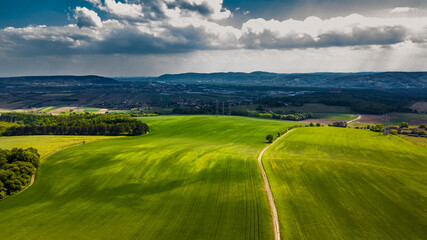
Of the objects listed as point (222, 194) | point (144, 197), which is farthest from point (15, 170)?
point (222, 194)

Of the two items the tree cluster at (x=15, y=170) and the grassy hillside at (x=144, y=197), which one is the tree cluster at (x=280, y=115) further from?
the tree cluster at (x=15, y=170)

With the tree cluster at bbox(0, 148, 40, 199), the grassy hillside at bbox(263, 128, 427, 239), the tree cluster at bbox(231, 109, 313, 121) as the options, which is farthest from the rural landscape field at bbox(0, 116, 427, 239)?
the tree cluster at bbox(231, 109, 313, 121)

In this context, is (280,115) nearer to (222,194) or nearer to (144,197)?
(222,194)

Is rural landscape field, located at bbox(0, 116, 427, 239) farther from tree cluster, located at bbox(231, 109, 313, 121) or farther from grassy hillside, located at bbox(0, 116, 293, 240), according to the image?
tree cluster, located at bbox(231, 109, 313, 121)

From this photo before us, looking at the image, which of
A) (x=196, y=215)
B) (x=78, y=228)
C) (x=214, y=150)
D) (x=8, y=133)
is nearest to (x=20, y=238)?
(x=78, y=228)

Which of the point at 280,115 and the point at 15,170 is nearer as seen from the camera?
the point at 15,170

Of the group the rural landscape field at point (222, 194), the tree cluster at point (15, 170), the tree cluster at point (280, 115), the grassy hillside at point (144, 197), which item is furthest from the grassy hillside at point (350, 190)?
the tree cluster at point (280, 115)
